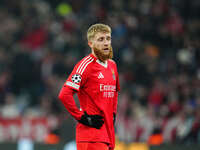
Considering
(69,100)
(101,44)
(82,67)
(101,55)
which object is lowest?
(69,100)

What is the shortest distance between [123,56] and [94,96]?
681cm

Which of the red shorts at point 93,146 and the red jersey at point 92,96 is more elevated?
the red jersey at point 92,96

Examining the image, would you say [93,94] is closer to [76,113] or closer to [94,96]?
[94,96]

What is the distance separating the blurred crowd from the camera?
1013cm

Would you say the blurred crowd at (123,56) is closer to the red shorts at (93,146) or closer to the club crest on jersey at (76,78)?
the red shorts at (93,146)

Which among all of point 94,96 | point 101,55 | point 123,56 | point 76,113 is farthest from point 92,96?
point 123,56

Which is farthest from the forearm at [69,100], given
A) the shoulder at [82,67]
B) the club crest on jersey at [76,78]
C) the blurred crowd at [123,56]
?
the blurred crowd at [123,56]

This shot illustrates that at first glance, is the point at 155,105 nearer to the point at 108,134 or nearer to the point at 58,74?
the point at 58,74

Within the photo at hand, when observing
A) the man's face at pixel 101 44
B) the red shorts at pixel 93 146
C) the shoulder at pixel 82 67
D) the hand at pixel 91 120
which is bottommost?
the red shorts at pixel 93 146

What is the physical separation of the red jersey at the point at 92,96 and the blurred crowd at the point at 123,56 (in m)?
4.33

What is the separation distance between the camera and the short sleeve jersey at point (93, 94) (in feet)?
16.5

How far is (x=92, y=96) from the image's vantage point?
16.6 ft

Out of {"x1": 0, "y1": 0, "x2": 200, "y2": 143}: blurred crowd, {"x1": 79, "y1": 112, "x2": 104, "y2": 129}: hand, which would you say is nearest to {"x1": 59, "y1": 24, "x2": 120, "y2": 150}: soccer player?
{"x1": 79, "y1": 112, "x2": 104, "y2": 129}: hand

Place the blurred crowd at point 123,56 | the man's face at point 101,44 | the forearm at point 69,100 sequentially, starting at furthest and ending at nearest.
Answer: the blurred crowd at point 123,56, the man's face at point 101,44, the forearm at point 69,100
